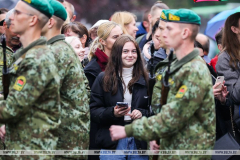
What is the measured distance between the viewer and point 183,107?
3.76 meters

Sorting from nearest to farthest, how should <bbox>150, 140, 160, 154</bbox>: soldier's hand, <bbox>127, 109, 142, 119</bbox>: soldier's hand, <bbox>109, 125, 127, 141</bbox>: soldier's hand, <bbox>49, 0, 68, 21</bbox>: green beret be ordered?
<bbox>109, 125, 127, 141</bbox>: soldier's hand → <bbox>150, 140, 160, 154</bbox>: soldier's hand → <bbox>49, 0, 68, 21</bbox>: green beret → <bbox>127, 109, 142, 119</bbox>: soldier's hand

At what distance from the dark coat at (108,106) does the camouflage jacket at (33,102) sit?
135cm

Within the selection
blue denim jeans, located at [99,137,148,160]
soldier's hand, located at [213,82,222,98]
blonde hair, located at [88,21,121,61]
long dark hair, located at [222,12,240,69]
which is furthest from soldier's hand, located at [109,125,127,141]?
blonde hair, located at [88,21,121,61]

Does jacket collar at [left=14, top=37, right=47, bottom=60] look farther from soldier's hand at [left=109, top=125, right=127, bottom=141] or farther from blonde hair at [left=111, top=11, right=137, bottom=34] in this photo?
blonde hair at [left=111, top=11, right=137, bottom=34]

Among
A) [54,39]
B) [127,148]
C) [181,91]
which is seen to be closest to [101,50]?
[127,148]

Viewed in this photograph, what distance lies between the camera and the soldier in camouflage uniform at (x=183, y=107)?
3766 mm

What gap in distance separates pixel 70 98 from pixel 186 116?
1209 mm

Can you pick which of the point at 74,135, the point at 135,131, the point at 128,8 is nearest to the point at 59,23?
the point at 74,135

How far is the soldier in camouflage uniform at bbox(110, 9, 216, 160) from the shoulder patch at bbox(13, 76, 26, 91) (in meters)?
0.87

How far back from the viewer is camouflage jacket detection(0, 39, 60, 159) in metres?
3.77

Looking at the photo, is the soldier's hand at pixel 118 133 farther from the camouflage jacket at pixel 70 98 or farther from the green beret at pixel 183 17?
the green beret at pixel 183 17

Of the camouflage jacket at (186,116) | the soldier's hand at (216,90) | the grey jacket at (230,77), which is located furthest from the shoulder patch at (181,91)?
the grey jacket at (230,77)

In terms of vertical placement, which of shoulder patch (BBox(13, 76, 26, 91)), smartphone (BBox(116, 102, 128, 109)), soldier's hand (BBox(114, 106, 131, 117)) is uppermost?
shoulder patch (BBox(13, 76, 26, 91))

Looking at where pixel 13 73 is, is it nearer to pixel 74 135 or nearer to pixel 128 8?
pixel 74 135
